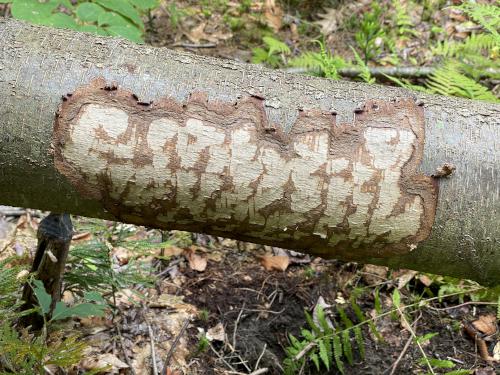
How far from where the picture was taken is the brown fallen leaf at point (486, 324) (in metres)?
2.45

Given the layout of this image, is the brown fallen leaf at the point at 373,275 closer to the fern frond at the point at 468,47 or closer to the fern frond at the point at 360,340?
the fern frond at the point at 360,340

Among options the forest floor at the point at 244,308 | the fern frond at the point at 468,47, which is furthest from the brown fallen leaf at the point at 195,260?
the fern frond at the point at 468,47

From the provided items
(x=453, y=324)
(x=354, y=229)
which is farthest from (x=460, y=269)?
(x=453, y=324)

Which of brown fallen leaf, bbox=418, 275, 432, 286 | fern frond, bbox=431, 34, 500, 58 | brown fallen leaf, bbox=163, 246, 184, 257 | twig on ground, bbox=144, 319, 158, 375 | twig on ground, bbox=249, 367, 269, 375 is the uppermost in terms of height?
fern frond, bbox=431, 34, 500, 58

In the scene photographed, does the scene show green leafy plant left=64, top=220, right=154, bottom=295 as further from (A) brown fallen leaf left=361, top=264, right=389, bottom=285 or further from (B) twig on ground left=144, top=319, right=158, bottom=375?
(A) brown fallen leaf left=361, top=264, right=389, bottom=285

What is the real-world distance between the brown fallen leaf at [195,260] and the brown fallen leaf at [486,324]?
1.37 meters

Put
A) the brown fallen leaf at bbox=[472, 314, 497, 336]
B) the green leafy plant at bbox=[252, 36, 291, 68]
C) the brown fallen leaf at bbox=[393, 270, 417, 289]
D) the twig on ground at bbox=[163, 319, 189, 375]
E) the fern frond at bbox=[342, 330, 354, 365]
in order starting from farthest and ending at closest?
the green leafy plant at bbox=[252, 36, 291, 68] < the brown fallen leaf at bbox=[393, 270, 417, 289] < the brown fallen leaf at bbox=[472, 314, 497, 336] < the fern frond at bbox=[342, 330, 354, 365] < the twig on ground at bbox=[163, 319, 189, 375]

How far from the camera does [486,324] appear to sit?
2482 millimetres

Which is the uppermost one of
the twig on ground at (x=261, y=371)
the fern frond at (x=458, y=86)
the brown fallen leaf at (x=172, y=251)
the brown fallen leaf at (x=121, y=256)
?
the fern frond at (x=458, y=86)

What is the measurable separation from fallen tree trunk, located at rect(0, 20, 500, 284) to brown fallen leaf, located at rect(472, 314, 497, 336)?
1.17 m

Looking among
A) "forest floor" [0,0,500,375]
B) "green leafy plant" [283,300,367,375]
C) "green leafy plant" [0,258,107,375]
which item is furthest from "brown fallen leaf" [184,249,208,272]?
"green leafy plant" [0,258,107,375]

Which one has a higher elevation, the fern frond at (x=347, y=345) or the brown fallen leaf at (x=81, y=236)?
the brown fallen leaf at (x=81, y=236)

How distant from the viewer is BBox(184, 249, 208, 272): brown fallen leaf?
2.74 meters

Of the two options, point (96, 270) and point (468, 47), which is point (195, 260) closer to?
point (96, 270)
